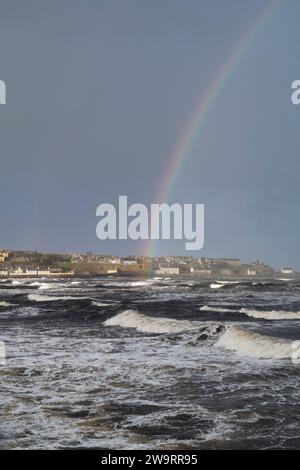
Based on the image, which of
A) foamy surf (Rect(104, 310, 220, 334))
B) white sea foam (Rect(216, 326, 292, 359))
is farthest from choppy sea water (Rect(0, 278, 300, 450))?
foamy surf (Rect(104, 310, 220, 334))

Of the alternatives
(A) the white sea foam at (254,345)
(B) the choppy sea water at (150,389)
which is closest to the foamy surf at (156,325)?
(B) the choppy sea water at (150,389)

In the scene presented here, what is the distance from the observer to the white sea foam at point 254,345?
18.6 metres

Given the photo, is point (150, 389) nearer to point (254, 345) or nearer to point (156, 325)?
point (254, 345)

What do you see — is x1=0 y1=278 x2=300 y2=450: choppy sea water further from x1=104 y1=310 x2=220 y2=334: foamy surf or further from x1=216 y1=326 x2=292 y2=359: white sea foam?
x1=104 y1=310 x2=220 y2=334: foamy surf

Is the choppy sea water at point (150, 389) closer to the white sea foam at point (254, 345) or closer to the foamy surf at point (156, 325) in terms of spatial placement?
the white sea foam at point (254, 345)

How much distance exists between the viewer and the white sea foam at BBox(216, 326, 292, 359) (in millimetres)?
18578

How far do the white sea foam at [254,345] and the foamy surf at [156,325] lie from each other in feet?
6.35

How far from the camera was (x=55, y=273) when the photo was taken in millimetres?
195250

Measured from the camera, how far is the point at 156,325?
27.7m

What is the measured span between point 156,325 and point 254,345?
27.4 feet

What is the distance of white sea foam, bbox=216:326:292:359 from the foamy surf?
1.94 m

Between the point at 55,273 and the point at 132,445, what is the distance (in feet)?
620

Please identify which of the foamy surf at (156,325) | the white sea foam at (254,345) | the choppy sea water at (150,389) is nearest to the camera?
the choppy sea water at (150,389)
